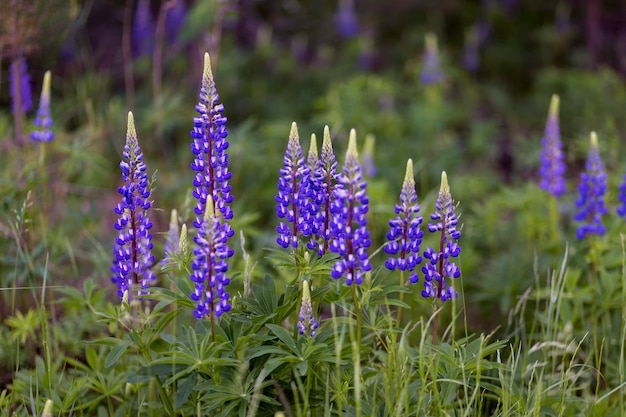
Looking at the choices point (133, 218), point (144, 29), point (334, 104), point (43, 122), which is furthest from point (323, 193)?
point (144, 29)

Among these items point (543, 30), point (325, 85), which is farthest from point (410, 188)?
point (543, 30)

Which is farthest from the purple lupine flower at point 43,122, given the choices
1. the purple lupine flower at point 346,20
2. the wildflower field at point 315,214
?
the purple lupine flower at point 346,20

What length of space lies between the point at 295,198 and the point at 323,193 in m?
0.10

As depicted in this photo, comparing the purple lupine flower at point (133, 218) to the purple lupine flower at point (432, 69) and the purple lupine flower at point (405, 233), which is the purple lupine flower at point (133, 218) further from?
→ the purple lupine flower at point (432, 69)

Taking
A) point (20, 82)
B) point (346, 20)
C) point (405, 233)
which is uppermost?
point (346, 20)

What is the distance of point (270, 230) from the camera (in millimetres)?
5488

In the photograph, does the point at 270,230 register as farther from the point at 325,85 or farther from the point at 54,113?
the point at 325,85

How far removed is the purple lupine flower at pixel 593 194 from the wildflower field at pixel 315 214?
1 centimetres

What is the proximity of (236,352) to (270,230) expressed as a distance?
9.23ft

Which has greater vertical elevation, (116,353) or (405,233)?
(405,233)

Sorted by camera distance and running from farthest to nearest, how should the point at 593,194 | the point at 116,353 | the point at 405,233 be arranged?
the point at 593,194 < the point at 405,233 < the point at 116,353

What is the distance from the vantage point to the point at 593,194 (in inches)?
155

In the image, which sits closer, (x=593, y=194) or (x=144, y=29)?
(x=593, y=194)

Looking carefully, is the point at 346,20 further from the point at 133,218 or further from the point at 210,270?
the point at 210,270
